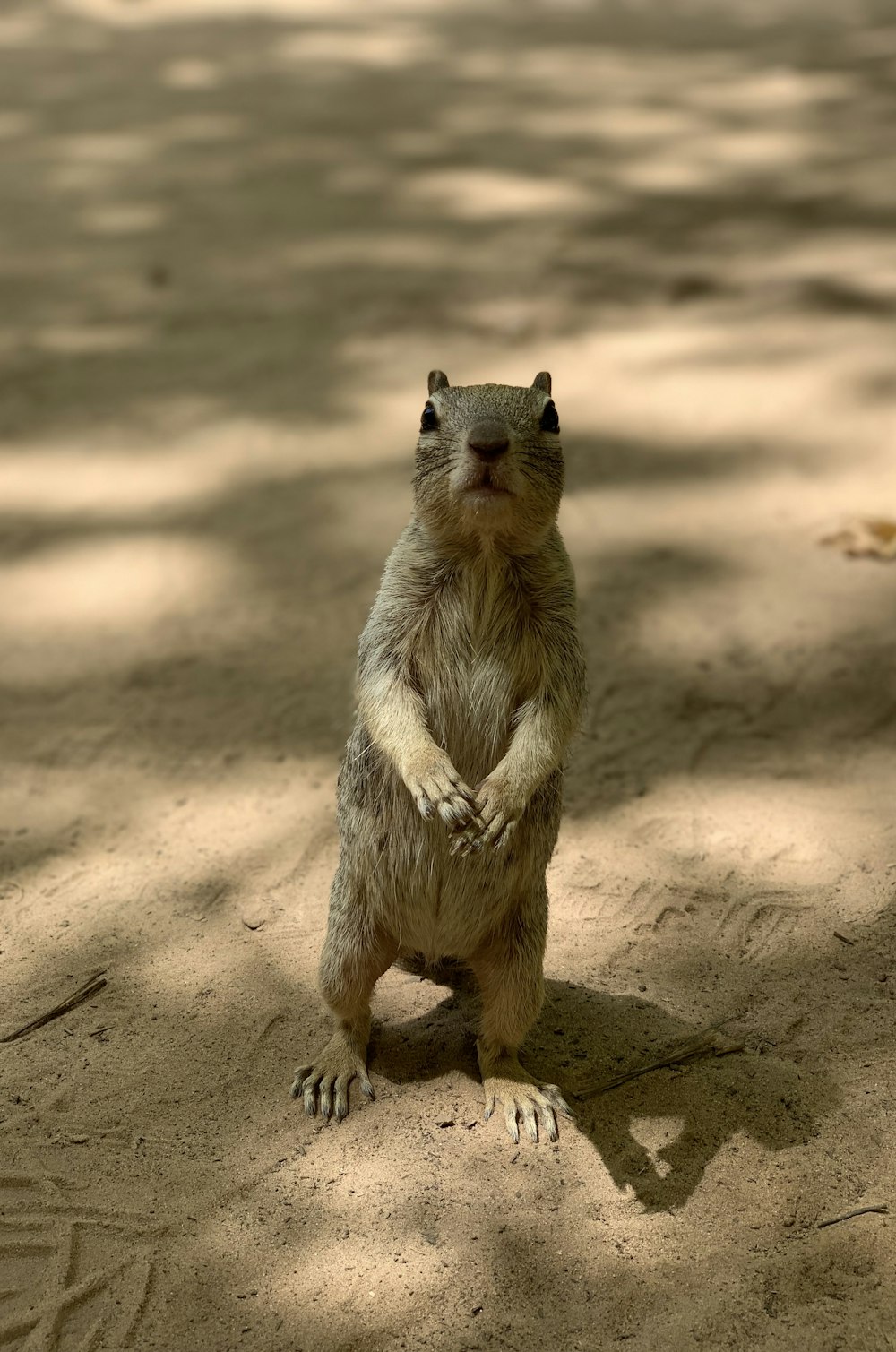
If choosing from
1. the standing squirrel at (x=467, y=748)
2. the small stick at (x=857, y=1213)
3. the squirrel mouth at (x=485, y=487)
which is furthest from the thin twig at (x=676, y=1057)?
the squirrel mouth at (x=485, y=487)

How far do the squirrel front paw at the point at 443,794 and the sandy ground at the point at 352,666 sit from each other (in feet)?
2.93

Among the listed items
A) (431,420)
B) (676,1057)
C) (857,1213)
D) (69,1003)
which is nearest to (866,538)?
(676,1057)

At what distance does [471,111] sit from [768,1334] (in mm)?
10185

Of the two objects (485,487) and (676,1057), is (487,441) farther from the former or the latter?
(676,1057)

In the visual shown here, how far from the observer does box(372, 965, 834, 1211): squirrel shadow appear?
11.2ft

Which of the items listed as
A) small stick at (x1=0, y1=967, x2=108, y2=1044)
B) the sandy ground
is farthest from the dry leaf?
small stick at (x1=0, y1=967, x2=108, y2=1044)

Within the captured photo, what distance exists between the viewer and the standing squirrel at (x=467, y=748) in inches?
128

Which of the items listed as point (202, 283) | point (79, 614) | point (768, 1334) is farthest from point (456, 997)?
point (202, 283)

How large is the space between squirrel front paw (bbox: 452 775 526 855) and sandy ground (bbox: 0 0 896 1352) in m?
0.82

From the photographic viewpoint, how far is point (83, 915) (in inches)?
171

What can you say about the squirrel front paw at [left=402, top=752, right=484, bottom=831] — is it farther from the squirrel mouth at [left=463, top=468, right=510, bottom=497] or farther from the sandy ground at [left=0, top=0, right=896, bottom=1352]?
the sandy ground at [left=0, top=0, right=896, bottom=1352]

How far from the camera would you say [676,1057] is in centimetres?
371

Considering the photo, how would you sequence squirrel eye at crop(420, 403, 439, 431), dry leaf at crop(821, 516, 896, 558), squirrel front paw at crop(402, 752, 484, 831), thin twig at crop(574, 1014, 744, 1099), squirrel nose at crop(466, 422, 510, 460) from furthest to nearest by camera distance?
dry leaf at crop(821, 516, 896, 558), thin twig at crop(574, 1014, 744, 1099), squirrel eye at crop(420, 403, 439, 431), squirrel front paw at crop(402, 752, 484, 831), squirrel nose at crop(466, 422, 510, 460)

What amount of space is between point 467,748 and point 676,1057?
3.48 feet
